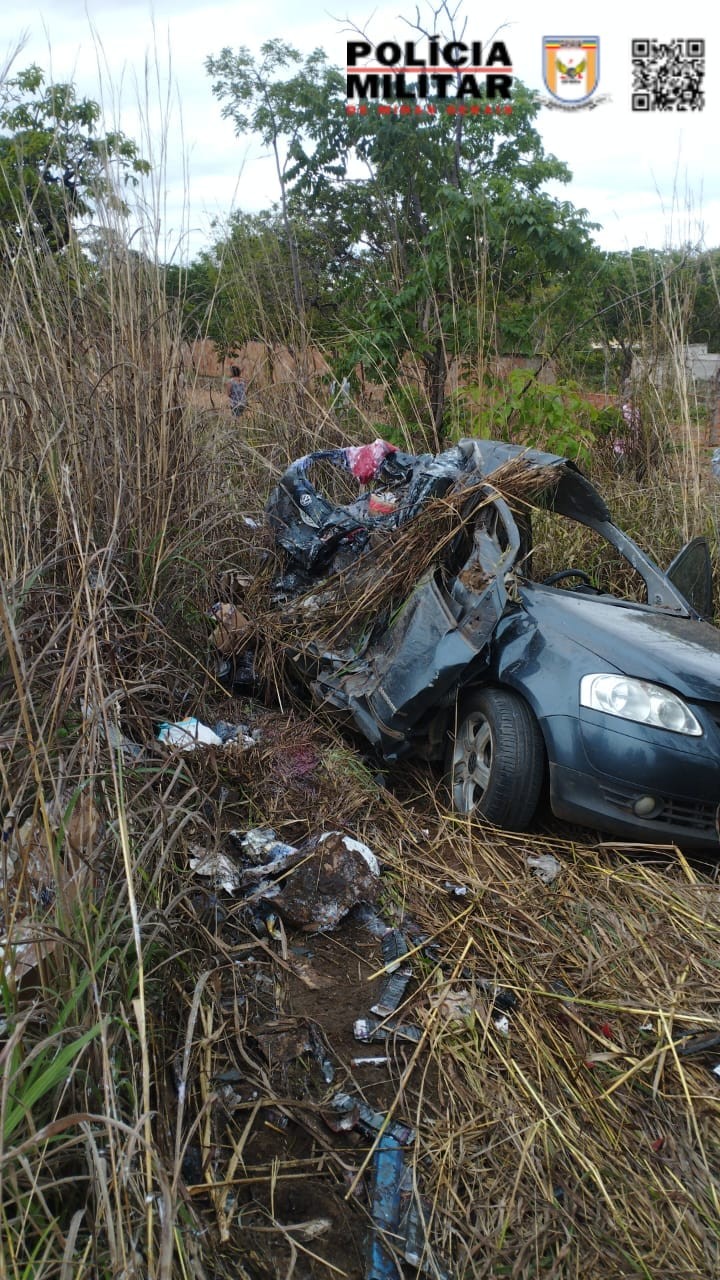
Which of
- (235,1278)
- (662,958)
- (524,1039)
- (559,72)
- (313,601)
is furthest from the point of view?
(559,72)

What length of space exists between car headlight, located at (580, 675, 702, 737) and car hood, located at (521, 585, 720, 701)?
0.04 m

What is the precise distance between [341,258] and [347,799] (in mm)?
5776

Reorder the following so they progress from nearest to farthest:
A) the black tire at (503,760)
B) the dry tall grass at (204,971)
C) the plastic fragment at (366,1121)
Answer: the dry tall grass at (204,971)
the plastic fragment at (366,1121)
the black tire at (503,760)

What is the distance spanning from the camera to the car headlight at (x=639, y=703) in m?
3.00

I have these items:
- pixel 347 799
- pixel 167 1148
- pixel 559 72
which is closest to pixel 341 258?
pixel 559 72

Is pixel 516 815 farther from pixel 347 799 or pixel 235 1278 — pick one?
pixel 235 1278

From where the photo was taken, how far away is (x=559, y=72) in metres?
7.02

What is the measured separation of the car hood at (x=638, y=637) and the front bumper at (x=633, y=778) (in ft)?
0.62

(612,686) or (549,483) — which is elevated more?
(549,483)

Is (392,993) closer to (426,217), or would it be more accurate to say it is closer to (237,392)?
(237,392)

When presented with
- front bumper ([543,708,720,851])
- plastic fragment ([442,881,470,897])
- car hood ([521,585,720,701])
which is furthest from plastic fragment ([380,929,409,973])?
car hood ([521,585,720,701])

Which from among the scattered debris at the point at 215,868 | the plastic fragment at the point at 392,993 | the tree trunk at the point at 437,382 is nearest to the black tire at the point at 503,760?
the plastic fragment at the point at 392,993

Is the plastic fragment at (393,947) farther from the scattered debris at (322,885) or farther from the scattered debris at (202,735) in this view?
the scattered debris at (202,735)

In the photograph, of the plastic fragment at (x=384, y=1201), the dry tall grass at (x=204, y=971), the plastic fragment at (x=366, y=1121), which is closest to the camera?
the dry tall grass at (x=204, y=971)
